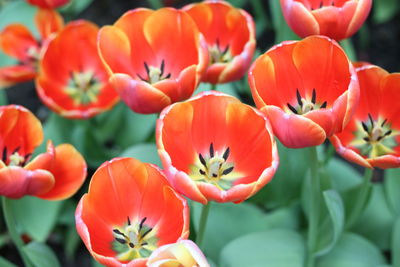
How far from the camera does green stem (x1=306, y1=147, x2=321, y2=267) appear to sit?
145 cm

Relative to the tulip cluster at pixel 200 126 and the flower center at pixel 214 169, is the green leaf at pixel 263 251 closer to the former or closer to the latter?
the tulip cluster at pixel 200 126

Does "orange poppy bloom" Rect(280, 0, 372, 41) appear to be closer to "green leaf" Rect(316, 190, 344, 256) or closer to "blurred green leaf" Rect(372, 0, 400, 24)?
"green leaf" Rect(316, 190, 344, 256)

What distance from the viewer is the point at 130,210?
1.39m

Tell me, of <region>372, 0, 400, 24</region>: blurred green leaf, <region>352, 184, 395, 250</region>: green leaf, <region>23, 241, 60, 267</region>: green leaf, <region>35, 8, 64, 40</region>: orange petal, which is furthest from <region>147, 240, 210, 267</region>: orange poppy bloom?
<region>372, 0, 400, 24</region>: blurred green leaf

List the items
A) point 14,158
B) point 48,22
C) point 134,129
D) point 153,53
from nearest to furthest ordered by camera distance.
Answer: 1. point 14,158
2. point 153,53
3. point 48,22
4. point 134,129

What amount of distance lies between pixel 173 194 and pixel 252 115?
Result: 0.21 m

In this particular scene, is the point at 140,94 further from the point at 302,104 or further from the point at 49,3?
the point at 49,3

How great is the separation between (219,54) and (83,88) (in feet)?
1.53

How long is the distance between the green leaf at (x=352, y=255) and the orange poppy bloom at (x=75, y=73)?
695mm

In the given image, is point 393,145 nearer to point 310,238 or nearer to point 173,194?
point 310,238

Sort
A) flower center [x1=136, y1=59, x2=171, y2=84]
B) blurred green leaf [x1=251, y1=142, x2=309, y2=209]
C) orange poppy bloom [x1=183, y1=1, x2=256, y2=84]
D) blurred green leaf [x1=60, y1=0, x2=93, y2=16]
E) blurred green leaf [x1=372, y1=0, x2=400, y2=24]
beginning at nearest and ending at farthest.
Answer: flower center [x1=136, y1=59, x2=171, y2=84], orange poppy bloom [x1=183, y1=1, x2=256, y2=84], blurred green leaf [x1=251, y1=142, x2=309, y2=209], blurred green leaf [x1=60, y1=0, x2=93, y2=16], blurred green leaf [x1=372, y1=0, x2=400, y2=24]

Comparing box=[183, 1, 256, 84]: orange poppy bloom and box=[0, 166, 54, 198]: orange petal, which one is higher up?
box=[183, 1, 256, 84]: orange poppy bloom

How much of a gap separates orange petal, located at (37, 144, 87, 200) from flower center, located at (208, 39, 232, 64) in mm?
413

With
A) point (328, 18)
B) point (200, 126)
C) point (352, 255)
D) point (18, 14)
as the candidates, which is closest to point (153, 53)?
point (200, 126)
